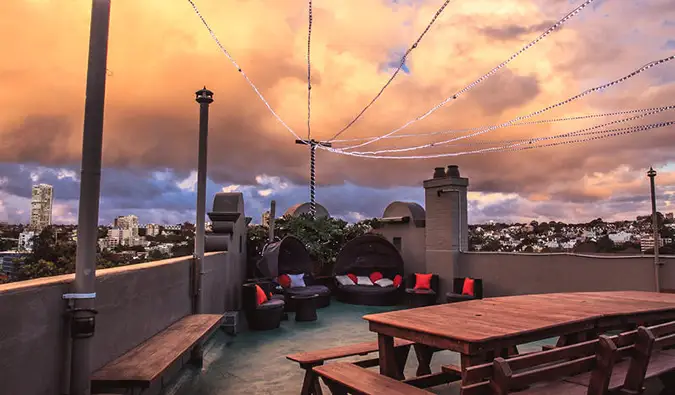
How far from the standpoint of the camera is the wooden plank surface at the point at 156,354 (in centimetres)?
283

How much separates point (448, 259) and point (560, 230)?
2.20m

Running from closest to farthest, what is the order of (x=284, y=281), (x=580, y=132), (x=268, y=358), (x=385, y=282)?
(x=268, y=358)
(x=580, y=132)
(x=284, y=281)
(x=385, y=282)

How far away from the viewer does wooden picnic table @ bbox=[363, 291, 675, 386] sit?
307cm

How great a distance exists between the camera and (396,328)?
11.8ft

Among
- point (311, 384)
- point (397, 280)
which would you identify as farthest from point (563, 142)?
point (311, 384)

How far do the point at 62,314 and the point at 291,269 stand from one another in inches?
320

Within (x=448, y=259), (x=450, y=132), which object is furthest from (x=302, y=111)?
(x=448, y=259)

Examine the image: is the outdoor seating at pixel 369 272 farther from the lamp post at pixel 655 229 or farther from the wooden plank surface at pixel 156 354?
the wooden plank surface at pixel 156 354

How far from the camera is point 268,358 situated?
18.7ft

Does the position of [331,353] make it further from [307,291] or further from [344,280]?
[344,280]

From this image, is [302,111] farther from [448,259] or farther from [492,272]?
[492,272]

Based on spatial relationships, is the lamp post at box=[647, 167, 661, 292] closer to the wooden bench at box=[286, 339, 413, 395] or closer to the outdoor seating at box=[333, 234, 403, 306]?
the outdoor seating at box=[333, 234, 403, 306]

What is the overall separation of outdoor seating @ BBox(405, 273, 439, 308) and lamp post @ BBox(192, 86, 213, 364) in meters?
5.00

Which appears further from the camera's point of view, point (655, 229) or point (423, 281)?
point (423, 281)
